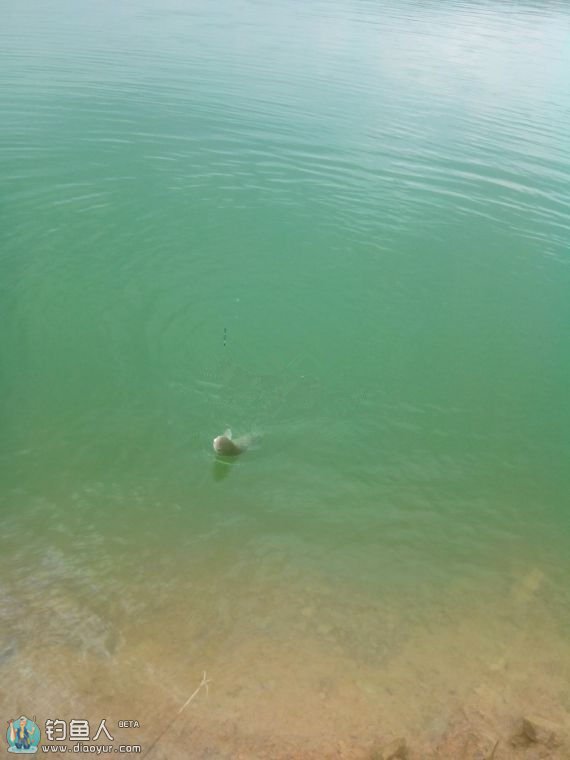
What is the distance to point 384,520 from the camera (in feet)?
25.3

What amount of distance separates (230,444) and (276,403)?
1.29 m

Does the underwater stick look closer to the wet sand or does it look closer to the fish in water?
the wet sand

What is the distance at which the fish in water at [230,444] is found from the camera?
8.09 m

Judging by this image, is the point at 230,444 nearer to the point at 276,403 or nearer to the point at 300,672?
the point at 276,403

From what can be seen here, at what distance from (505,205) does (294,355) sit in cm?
865

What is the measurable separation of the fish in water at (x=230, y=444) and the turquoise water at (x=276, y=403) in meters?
0.20

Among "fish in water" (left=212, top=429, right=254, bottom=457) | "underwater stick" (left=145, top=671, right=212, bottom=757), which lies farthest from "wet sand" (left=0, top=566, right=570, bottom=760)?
"fish in water" (left=212, top=429, right=254, bottom=457)

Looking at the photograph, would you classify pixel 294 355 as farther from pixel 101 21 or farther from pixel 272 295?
pixel 101 21

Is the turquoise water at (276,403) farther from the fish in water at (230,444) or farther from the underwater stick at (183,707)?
the fish in water at (230,444)

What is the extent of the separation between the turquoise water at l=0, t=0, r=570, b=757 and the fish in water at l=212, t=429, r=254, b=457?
Answer: 0.65 feet

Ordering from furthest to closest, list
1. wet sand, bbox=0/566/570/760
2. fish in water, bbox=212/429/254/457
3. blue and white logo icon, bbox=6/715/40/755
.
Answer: fish in water, bbox=212/429/254/457 → wet sand, bbox=0/566/570/760 → blue and white logo icon, bbox=6/715/40/755

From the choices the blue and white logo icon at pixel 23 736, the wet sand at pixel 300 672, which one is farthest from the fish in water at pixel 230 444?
the blue and white logo icon at pixel 23 736

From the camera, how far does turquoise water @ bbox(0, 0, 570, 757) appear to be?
613cm

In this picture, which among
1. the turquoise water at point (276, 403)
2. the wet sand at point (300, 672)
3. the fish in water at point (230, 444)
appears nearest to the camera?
the wet sand at point (300, 672)
